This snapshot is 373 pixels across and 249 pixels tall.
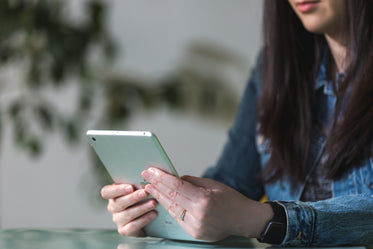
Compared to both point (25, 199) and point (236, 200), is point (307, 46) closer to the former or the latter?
point (236, 200)

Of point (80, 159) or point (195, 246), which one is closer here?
point (195, 246)

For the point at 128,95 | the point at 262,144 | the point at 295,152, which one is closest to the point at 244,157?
the point at 262,144

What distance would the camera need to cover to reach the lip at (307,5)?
0.98 meters

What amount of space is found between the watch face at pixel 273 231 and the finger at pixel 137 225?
179mm

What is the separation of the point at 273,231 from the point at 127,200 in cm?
23

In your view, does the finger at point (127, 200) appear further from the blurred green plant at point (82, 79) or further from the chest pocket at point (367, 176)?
the blurred green plant at point (82, 79)

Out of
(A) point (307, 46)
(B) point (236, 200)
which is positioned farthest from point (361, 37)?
(B) point (236, 200)

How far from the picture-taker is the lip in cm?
98

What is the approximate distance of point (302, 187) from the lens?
105 cm

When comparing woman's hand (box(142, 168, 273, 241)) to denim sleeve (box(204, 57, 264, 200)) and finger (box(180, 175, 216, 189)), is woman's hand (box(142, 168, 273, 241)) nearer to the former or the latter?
finger (box(180, 175, 216, 189))

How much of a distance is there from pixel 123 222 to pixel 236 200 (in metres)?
0.22

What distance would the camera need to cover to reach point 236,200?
0.69 meters

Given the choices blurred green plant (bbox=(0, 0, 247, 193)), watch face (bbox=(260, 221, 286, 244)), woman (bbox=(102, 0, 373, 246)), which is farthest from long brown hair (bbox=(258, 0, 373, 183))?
blurred green plant (bbox=(0, 0, 247, 193))

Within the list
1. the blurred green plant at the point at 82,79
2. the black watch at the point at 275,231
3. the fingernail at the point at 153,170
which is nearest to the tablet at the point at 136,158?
the fingernail at the point at 153,170
